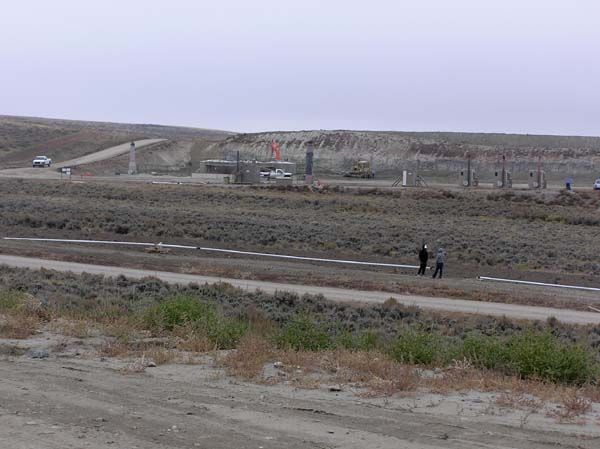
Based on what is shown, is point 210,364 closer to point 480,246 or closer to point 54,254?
point 54,254

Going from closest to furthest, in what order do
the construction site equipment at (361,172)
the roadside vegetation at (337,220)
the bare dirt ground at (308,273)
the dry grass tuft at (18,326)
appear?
the dry grass tuft at (18,326) < the bare dirt ground at (308,273) < the roadside vegetation at (337,220) < the construction site equipment at (361,172)

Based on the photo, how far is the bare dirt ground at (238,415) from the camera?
8.25 metres

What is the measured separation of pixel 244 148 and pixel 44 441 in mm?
135072

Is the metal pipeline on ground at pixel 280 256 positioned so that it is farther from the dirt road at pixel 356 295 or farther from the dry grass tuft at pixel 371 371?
the dry grass tuft at pixel 371 371

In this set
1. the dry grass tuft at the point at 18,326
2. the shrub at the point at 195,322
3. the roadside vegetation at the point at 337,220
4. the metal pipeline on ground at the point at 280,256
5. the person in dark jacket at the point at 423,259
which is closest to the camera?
the shrub at the point at 195,322

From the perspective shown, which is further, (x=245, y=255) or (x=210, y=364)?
(x=245, y=255)

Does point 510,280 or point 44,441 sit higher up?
point 44,441

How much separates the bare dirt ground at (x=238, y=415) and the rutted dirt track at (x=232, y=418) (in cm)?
1

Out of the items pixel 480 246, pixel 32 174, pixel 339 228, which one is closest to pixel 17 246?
pixel 339 228

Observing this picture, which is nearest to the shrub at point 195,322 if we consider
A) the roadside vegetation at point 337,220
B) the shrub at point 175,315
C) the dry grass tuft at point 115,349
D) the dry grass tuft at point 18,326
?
the shrub at point 175,315

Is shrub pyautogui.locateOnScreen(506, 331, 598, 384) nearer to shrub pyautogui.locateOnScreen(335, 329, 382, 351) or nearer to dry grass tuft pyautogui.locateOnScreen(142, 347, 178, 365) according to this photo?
shrub pyautogui.locateOnScreen(335, 329, 382, 351)

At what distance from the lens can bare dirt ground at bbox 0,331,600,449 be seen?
27.1ft

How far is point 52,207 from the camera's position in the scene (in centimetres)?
5447

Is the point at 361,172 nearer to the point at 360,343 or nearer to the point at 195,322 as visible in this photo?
the point at 195,322
